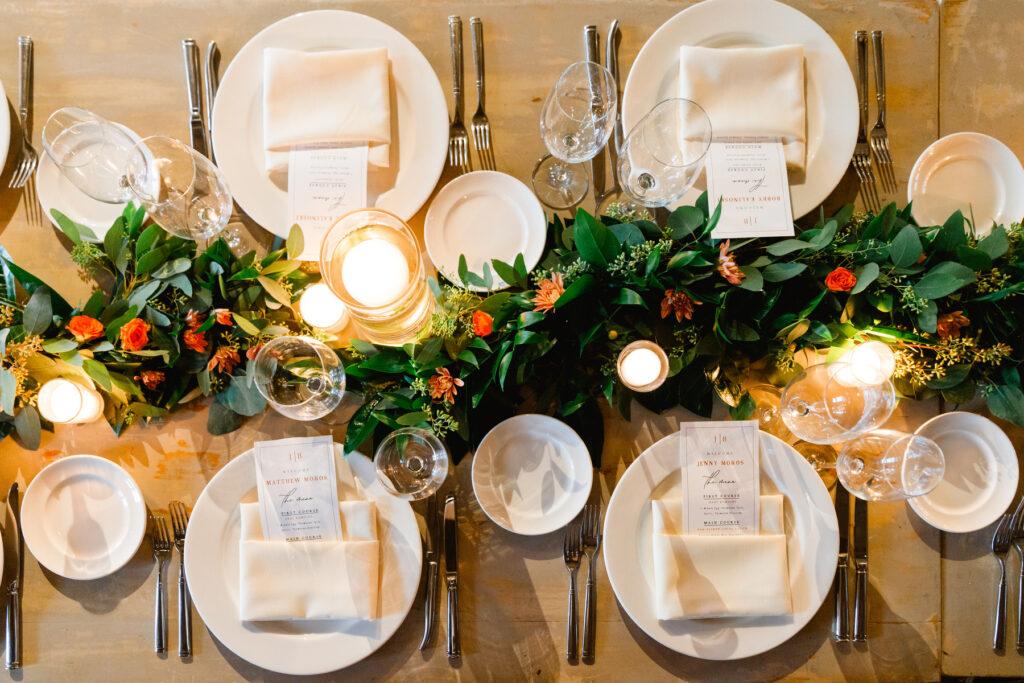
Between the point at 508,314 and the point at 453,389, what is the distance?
214 mm

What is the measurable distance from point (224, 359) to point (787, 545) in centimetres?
148

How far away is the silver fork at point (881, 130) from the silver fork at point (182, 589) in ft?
6.80

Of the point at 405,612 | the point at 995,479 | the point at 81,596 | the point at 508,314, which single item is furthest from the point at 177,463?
the point at 995,479

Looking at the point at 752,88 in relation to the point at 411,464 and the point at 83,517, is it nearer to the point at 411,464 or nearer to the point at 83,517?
the point at 411,464

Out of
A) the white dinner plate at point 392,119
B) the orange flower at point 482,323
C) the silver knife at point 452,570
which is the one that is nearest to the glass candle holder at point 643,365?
A: the orange flower at point 482,323

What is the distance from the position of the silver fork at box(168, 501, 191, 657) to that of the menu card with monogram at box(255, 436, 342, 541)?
238 millimetres

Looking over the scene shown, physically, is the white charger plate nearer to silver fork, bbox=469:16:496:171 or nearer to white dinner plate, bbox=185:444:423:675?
silver fork, bbox=469:16:496:171

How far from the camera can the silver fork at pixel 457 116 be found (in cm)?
165

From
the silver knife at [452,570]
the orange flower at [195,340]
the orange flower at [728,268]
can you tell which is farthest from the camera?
the silver knife at [452,570]

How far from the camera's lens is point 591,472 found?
1.54 metres

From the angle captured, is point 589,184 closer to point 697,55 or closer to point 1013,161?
point 697,55

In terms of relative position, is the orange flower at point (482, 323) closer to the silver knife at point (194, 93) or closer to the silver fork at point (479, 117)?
the silver fork at point (479, 117)

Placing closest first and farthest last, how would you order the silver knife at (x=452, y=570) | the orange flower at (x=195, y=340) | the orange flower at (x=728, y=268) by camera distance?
the orange flower at (x=728, y=268)
the orange flower at (x=195, y=340)
the silver knife at (x=452, y=570)

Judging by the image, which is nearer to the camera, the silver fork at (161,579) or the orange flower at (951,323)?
the orange flower at (951,323)
